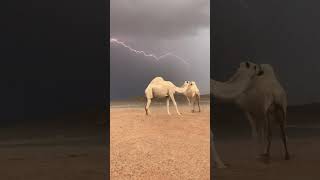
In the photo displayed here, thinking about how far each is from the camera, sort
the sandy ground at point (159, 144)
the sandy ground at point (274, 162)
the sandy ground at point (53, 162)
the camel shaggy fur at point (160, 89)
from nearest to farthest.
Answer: the sandy ground at point (274, 162) < the sandy ground at point (53, 162) < the sandy ground at point (159, 144) < the camel shaggy fur at point (160, 89)

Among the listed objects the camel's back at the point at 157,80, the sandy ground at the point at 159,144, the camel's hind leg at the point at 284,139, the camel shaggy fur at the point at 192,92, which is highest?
the camel's back at the point at 157,80

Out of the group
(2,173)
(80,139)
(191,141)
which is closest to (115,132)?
(191,141)

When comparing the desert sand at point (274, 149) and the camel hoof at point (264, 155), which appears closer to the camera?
the desert sand at point (274, 149)

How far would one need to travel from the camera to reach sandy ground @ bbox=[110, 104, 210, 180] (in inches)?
186

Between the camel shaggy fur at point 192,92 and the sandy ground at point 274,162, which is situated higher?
the camel shaggy fur at point 192,92

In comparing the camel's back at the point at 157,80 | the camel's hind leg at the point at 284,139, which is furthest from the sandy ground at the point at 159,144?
the camel's hind leg at the point at 284,139

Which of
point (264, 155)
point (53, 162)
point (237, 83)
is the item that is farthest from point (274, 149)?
point (53, 162)

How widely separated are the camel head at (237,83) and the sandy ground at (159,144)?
135 cm

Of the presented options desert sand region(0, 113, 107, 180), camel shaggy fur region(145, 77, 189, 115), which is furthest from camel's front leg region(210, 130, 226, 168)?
camel shaggy fur region(145, 77, 189, 115)

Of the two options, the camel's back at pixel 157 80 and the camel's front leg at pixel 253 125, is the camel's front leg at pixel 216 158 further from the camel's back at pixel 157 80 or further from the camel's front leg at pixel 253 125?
the camel's back at pixel 157 80

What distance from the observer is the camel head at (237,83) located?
3426 millimetres

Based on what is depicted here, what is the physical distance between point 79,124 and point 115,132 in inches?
101

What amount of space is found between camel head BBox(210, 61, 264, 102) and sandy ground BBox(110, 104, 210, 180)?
1354mm

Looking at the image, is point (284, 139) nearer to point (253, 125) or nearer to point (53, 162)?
point (253, 125)
